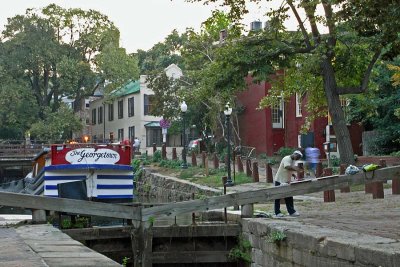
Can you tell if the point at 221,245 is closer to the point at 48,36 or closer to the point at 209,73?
the point at 209,73

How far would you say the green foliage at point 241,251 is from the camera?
13770 millimetres

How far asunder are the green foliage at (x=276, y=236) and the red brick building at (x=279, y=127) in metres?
27.4

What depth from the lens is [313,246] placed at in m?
10.3

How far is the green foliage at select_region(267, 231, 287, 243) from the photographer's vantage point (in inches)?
456

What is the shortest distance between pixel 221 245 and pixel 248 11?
1074 centimetres

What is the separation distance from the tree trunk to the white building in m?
31.7

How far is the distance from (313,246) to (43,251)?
171 inches

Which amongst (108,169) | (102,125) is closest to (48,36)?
(102,125)

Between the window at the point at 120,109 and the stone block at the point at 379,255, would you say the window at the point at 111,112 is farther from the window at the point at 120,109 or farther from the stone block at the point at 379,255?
the stone block at the point at 379,255

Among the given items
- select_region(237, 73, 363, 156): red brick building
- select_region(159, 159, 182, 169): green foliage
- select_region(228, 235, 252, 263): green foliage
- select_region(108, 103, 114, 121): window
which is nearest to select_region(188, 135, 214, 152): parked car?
select_region(237, 73, 363, 156): red brick building

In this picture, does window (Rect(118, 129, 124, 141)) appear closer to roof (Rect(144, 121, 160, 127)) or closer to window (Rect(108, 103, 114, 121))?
window (Rect(108, 103, 114, 121))

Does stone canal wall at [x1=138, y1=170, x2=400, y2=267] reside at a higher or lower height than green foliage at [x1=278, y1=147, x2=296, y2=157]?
lower

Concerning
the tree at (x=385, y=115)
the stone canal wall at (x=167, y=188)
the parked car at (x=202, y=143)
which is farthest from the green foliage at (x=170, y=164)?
the tree at (x=385, y=115)

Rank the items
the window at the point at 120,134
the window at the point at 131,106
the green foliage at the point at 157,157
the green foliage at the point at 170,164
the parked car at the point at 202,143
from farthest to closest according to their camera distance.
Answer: the window at the point at 120,134 < the window at the point at 131,106 < the parked car at the point at 202,143 < the green foliage at the point at 157,157 < the green foliage at the point at 170,164
